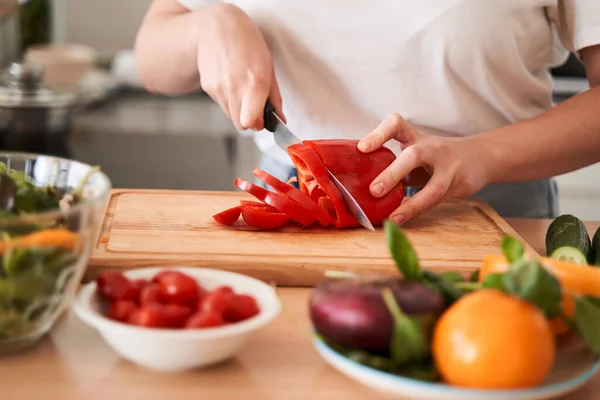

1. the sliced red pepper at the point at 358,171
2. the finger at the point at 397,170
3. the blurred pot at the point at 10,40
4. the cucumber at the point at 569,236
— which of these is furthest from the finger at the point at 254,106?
the blurred pot at the point at 10,40

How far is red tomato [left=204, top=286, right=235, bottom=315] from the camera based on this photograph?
82cm

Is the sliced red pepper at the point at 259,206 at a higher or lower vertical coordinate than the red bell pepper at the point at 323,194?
lower

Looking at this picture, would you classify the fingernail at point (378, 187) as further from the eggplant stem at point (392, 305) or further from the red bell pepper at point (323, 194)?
the eggplant stem at point (392, 305)

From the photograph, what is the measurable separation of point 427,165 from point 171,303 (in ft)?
2.24

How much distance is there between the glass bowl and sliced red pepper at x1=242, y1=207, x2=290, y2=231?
385 mm

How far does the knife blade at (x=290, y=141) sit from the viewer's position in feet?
4.41

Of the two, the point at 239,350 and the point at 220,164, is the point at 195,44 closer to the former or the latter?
the point at 239,350

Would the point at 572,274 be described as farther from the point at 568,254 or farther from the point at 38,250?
the point at 38,250

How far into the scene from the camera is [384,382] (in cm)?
74

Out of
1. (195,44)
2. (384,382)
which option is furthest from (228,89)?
(384,382)

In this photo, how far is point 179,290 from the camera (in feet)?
2.77

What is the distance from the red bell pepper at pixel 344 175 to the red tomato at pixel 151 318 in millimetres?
597

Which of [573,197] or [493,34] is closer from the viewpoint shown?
[493,34]

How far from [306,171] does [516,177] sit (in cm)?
40
